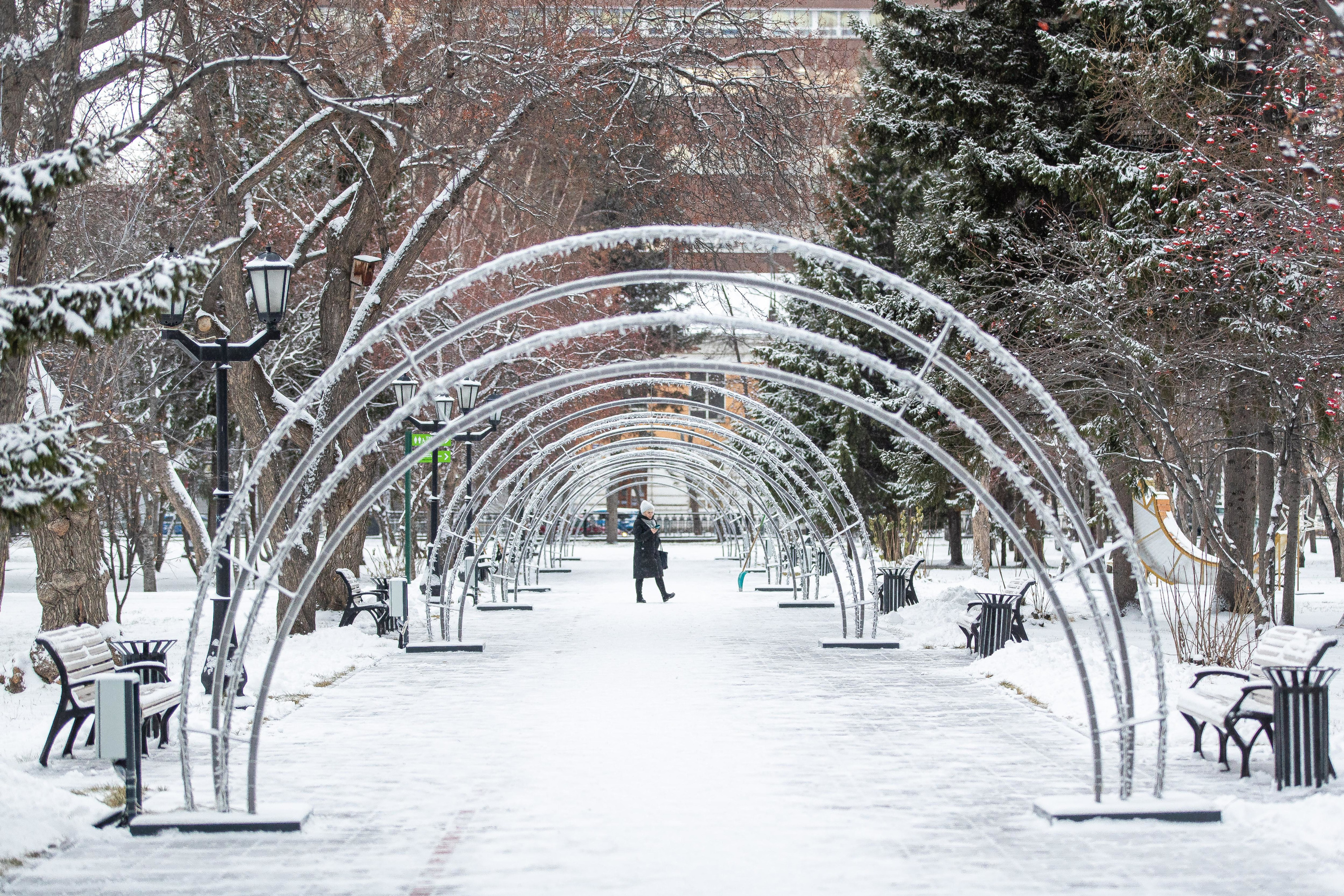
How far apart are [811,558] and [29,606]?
1187 cm

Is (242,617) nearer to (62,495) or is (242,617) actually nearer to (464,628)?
(464,628)

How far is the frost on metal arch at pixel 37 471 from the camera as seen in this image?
489 cm

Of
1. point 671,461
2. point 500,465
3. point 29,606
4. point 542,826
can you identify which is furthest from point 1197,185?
point 29,606

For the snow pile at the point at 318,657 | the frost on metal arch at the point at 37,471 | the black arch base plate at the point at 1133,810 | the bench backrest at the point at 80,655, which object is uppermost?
the frost on metal arch at the point at 37,471

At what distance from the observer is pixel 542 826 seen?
6070 millimetres

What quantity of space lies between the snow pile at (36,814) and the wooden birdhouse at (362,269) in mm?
8618

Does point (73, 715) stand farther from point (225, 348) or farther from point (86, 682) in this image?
point (225, 348)

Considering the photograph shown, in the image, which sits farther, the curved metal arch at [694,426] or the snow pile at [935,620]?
the snow pile at [935,620]

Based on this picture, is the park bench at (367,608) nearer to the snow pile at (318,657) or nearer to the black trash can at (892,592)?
the snow pile at (318,657)

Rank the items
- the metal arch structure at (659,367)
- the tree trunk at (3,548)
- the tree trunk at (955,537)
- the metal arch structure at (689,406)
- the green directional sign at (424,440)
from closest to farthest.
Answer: the metal arch structure at (659,367) < the tree trunk at (3,548) < the metal arch structure at (689,406) < the green directional sign at (424,440) < the tree trunk at (955,537)

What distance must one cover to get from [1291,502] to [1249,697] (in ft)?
23.3

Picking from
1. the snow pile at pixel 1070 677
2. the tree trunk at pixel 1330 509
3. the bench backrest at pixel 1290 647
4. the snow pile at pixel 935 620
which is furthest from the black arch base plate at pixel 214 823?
the tree trunk at pixel 1330 509

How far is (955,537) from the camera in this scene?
29984 mm

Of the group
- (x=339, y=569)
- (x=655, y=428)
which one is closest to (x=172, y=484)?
(x=339, y=569)
